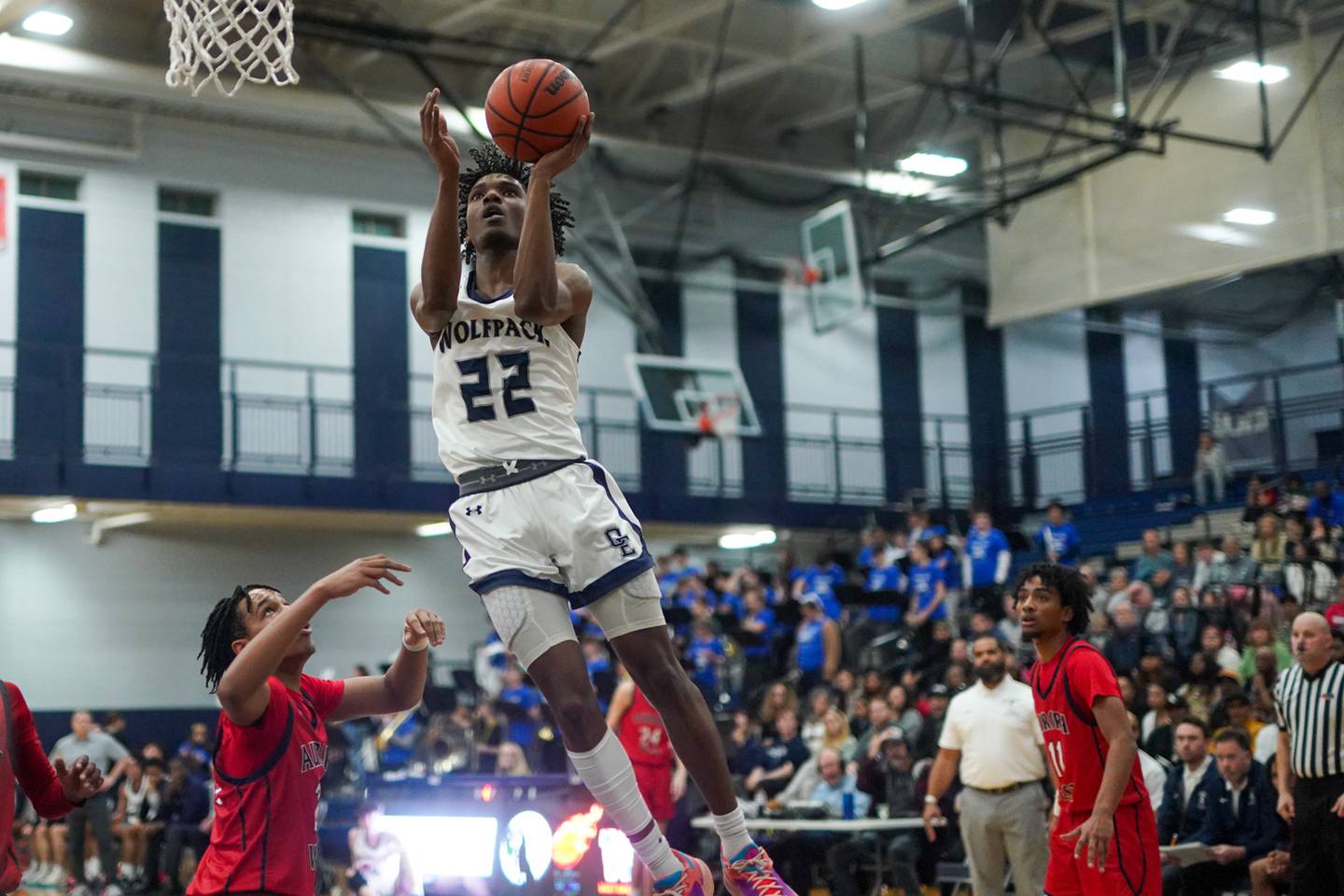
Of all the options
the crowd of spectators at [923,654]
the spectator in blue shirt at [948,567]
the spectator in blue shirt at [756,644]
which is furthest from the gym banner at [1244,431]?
the spectator in blue shirt at [756,644]

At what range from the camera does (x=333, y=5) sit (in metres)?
19.2

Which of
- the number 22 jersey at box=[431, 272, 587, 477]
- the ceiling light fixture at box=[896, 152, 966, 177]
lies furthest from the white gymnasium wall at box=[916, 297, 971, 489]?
the number 22 jersey at box=[431, 272, 587, 477]

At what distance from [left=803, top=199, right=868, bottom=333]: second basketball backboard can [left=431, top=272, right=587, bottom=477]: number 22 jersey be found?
51.4 ft

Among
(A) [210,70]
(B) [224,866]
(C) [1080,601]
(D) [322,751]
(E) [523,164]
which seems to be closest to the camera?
(B) [224,866]

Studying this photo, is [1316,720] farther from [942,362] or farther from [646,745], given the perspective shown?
[942,362]

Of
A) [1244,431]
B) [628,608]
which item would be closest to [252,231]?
[1244,431]

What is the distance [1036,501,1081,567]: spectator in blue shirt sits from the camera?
1719cm

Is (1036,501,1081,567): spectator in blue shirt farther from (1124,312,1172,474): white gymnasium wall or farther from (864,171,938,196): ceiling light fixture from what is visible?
(1124,312,1172,474): white gymnasium wall

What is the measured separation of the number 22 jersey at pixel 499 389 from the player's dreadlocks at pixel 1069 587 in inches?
97.6

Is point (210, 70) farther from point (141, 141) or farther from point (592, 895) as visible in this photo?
point (141, 141)

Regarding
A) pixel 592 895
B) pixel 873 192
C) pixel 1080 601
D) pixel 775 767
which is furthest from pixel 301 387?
pixel 1080 601

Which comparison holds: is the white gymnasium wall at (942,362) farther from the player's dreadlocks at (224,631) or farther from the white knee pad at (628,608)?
the player's dreadlocks at (224,631)

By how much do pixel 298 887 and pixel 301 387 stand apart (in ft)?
57.3

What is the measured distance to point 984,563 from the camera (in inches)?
689
